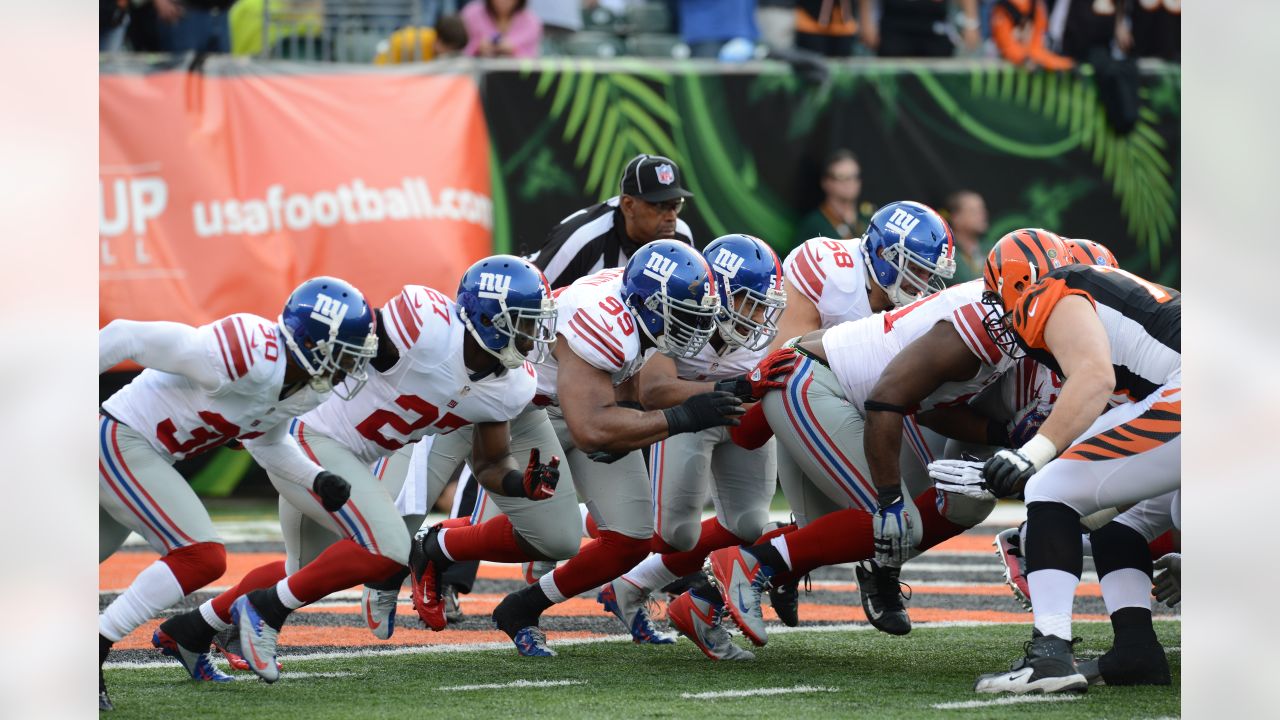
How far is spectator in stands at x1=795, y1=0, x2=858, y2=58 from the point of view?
10.5m

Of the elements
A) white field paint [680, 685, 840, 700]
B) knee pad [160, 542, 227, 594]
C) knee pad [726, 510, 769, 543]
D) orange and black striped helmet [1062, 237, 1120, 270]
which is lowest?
white field paint [680, 685, 840, 700]

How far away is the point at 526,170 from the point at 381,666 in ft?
17.6

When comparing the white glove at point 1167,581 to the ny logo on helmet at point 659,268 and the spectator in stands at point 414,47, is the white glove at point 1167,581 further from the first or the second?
the spectator in stands at point 414,47

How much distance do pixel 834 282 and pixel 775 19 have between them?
549cm

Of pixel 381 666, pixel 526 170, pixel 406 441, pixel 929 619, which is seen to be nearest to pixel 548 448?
pixel 406 441

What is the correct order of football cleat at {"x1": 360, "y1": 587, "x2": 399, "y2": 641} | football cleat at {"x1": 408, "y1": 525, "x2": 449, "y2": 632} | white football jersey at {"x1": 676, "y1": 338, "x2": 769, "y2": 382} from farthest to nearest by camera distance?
football cleat at {"x1": 408, "y1": 525, "x2": 449, "y2": 632} < white football jersey at {"x1": 676, "y1": 338, "x2": 769, "y2": 382} < football cleat at {"x1": 360, "y1": 587, "x2": 399, "y2": 641}

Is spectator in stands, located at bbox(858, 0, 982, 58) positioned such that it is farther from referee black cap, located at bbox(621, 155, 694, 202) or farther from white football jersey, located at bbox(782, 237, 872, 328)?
white football jersey, located at bbox(782, 237, 872, 328)

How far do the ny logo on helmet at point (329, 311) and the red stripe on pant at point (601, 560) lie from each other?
125 cm

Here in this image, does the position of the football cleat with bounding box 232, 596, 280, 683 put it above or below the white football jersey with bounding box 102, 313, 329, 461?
below

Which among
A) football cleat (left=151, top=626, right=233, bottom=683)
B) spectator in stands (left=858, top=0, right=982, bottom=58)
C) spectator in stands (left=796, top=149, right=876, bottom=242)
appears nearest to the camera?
football cleat (left=151, top=626, right=233, bottom=683)

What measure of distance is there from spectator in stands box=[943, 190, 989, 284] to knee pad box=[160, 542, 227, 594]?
646 cm

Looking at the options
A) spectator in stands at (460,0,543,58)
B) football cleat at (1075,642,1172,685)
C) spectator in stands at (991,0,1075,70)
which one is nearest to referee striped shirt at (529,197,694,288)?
football cleat at (1075,642,1172,685)

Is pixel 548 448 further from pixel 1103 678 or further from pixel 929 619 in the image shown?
pixel 1103 678
